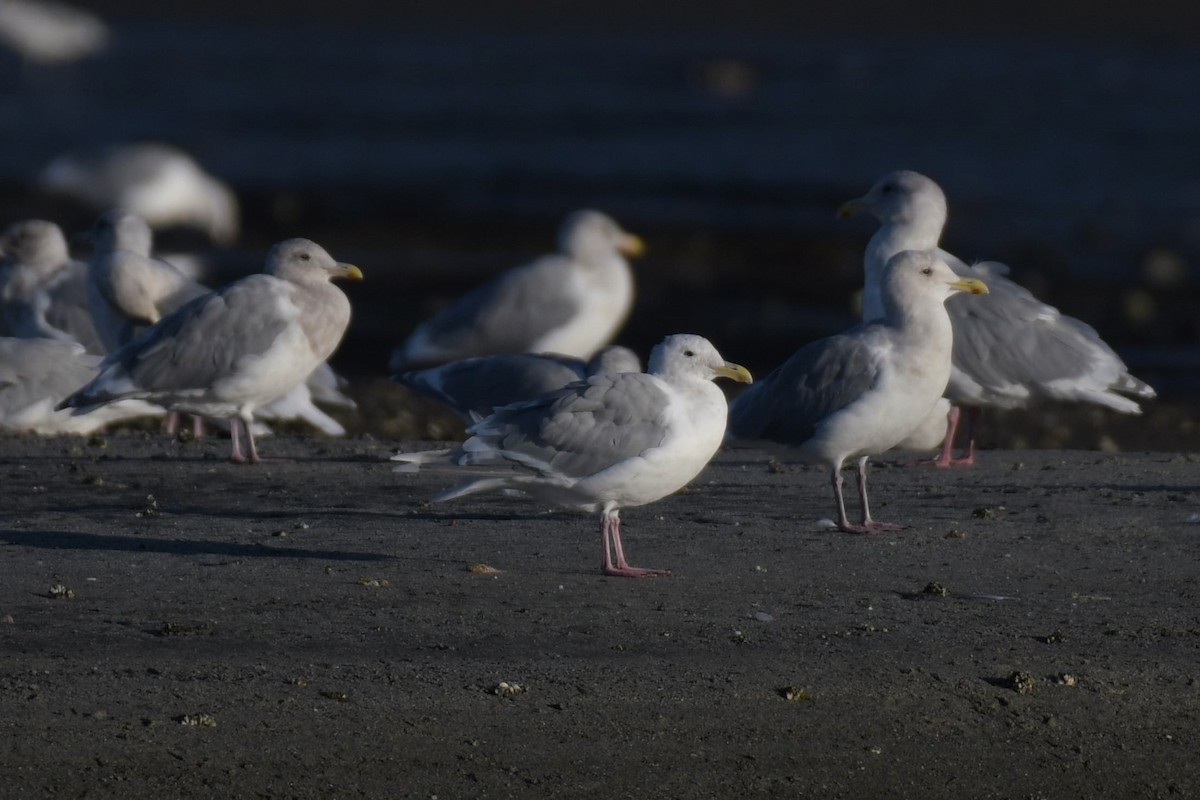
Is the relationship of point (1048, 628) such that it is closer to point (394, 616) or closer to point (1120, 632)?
point (1120, 632)

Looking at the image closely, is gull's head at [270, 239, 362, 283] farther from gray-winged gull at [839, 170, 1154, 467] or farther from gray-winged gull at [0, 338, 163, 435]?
gray-winged gull at [839, 170, 1154, 467]

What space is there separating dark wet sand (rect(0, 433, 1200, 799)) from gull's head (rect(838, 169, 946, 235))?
1951 mm

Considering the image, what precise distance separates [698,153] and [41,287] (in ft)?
61.0

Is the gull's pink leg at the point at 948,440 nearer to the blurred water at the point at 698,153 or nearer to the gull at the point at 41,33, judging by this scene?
the blurred water at the point at 698,153

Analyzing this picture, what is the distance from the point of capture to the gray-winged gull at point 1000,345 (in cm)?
891

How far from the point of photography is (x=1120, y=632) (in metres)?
5.86

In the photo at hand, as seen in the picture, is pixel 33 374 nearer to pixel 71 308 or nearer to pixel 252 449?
pixel 71 308

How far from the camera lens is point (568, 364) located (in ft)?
29.5

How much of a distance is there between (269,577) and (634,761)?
5.66ft

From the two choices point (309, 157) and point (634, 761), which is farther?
point (309, 157)

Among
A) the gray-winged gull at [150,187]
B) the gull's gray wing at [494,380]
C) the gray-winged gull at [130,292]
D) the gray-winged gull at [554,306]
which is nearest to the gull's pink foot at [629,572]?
the gull's gray wing at [494,380]

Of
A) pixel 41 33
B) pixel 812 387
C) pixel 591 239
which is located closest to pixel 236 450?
pixel 812 387

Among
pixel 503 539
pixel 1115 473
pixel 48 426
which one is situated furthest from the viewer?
pixel 48 426

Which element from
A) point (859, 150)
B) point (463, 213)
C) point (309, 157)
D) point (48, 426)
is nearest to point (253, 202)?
point (463, 213)
